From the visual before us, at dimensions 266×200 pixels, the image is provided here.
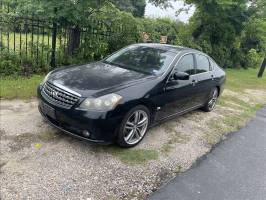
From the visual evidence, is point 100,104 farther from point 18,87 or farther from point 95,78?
point 18,87

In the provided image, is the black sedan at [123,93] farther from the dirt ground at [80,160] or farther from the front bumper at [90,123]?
the dirt ground at [80,160]

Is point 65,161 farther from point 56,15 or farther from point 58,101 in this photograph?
point 56,15

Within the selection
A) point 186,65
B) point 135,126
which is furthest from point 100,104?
point 186,65

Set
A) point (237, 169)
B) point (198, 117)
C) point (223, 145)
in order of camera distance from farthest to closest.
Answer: point (198, 117) < point (223, 145) < point (237, 169)

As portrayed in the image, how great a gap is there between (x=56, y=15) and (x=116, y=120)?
4.45m

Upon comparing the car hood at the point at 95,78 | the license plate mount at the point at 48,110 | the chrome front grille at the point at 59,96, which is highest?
the car hood at the point at 95,78

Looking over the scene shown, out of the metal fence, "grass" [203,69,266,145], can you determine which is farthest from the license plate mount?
the metal fence

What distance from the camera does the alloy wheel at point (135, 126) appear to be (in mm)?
3869

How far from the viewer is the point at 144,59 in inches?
190

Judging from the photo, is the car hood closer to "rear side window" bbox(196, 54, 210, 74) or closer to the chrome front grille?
the chrome front grille

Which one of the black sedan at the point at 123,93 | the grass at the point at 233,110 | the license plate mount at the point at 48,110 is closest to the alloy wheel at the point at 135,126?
the black sedan at the point at 123,93

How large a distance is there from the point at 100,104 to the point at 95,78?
0.69 meters

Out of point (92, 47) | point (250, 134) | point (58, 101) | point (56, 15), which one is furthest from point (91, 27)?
point (250, 134)

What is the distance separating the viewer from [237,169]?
13.0 feet
